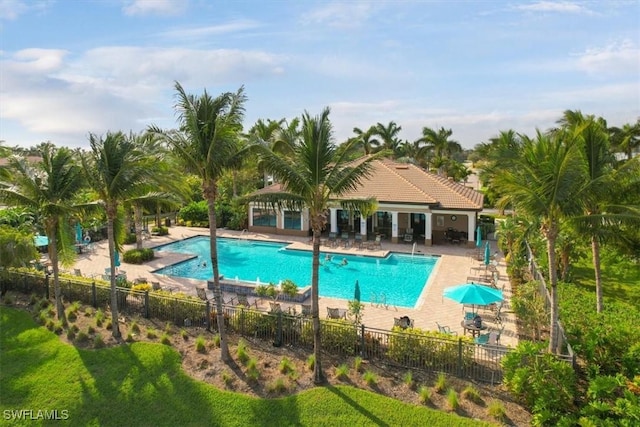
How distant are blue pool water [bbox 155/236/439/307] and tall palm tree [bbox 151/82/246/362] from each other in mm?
10861

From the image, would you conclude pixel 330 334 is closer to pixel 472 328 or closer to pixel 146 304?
pixel 472 328

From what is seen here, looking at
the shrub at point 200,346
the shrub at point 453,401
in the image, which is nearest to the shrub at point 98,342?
the shrub at point 200,346

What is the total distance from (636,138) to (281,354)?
48209 millimetres

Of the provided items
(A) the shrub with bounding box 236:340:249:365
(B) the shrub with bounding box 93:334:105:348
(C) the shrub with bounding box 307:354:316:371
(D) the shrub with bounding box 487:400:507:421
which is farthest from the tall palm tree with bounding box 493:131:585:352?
(B) the shrub with bounding box 93:334:105:348

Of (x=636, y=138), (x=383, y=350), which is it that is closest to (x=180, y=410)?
(x=383, y=350)

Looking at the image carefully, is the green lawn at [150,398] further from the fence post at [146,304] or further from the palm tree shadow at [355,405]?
the fence post at [146,304]

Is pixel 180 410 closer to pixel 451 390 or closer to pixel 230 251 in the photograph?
pixel 451 390

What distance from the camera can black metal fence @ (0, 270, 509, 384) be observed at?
463 inches

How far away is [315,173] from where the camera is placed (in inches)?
426

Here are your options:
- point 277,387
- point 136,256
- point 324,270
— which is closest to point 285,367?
point 277,387

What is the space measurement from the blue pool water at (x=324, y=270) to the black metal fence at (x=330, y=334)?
651cm

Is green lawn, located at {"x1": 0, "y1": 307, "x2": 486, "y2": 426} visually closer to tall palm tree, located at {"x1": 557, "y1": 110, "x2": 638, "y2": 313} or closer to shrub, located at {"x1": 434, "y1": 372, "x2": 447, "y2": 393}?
shrub, located at {"x1": 434, "y1": 372, "x2": 447, "y2": 393}

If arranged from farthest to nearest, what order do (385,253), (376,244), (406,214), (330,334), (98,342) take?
(406,214) → (376,244) → (385,253) → (98,342) → (330,334)

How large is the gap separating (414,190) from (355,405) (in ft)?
74.2
